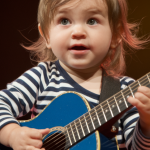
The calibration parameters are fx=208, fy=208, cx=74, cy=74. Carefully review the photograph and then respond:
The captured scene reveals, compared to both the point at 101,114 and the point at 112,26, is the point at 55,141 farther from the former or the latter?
the point at 112,26

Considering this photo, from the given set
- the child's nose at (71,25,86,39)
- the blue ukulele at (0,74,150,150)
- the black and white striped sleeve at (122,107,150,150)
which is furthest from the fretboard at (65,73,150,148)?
the child's nose at (71,25,86,39)

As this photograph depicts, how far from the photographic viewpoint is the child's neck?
2.71 ft

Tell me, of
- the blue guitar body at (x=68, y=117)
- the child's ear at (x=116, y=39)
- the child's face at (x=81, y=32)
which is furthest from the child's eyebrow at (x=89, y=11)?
the blue guitar body at (x=68, y=117)

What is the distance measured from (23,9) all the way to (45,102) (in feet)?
2.81

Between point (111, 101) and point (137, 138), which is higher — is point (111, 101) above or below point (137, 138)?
above

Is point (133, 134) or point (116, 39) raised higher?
point (116, 39)

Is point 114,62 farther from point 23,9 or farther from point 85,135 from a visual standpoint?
point 23,9

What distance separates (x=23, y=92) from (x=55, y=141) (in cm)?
23

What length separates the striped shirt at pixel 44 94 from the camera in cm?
75

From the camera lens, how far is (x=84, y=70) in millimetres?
836

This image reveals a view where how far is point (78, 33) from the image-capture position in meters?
0.69

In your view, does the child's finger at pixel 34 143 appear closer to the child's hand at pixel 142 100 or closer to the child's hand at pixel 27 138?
the child's hand at pixel 27 138

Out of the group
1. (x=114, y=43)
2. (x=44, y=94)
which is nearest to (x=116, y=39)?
(x=114, y=43)

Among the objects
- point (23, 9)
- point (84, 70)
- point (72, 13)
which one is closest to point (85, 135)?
point (84, 70)
